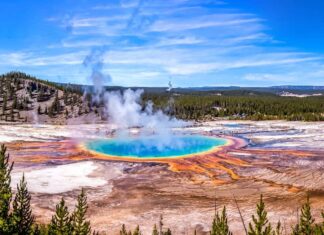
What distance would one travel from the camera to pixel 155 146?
54.0m

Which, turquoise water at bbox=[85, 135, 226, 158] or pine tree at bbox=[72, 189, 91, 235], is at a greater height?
pine tree at bbox=[72, 189, 91, 235]

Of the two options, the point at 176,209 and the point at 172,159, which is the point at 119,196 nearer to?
the point at 176,209

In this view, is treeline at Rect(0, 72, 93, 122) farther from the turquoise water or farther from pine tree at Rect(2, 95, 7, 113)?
the turquoise water

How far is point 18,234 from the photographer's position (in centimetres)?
1845

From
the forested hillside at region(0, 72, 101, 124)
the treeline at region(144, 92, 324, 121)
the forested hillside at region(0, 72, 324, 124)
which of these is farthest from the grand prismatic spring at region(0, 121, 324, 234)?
the treeline at region(144, 92, 324, 121)

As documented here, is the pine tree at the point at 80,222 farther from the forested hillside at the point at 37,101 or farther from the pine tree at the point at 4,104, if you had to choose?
the pine tree at the point at 4,104

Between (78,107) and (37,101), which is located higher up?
(37,101)

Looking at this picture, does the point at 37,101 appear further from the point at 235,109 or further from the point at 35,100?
the point at 235,109

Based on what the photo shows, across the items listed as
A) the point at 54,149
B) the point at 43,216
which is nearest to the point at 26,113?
the point at 54,149

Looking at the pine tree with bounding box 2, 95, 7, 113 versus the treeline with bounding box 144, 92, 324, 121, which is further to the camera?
the treeline with bounding box 144, 92, 324, 121

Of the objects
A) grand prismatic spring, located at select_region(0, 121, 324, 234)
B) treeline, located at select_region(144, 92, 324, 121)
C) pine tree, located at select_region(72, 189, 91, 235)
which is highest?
treeline, located at select_region(144, 92, 324, 121)

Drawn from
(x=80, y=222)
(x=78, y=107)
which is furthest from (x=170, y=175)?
Answer: (x=78, y=107)

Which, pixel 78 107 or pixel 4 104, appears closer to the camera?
pixel 4 104

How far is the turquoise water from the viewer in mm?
47688
